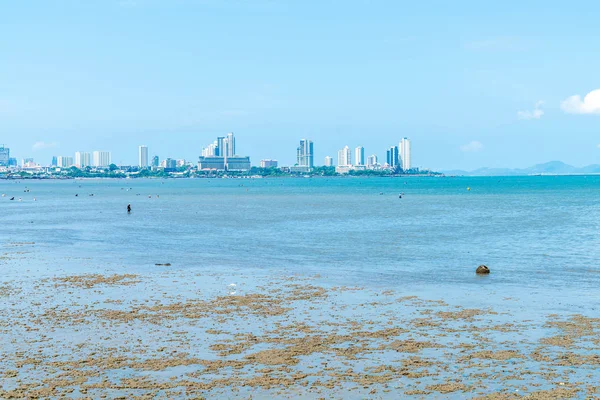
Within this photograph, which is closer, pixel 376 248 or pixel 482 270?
pixel 482 270

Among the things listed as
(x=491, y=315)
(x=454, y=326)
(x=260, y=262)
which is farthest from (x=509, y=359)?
(x=260, y=262)

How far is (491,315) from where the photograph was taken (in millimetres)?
31844

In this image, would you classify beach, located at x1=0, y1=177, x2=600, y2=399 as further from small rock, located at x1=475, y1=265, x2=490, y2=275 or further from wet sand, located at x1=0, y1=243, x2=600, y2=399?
small rock, located at x1=475, y1=265, x2=490, y2=275

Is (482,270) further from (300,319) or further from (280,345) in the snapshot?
(280,345)

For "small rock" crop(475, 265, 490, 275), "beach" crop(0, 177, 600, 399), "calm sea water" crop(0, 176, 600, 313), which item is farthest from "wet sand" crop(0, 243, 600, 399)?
"small rock" crop(475, 265, 490, 275)

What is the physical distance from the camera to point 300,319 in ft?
103

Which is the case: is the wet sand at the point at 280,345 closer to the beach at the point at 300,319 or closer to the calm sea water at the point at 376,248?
the beach at the point at 300,319

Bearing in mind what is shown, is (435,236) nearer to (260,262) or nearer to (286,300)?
(260,262)

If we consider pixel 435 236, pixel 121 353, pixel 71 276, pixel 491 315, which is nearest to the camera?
pixel 121 353

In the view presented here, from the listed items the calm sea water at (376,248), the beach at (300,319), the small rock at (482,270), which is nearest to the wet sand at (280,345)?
the beach at (300,319)

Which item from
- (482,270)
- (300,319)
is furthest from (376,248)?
(300,319)

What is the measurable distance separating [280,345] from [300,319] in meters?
4.62

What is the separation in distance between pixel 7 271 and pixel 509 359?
3332cm

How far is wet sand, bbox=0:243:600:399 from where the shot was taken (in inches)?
869
